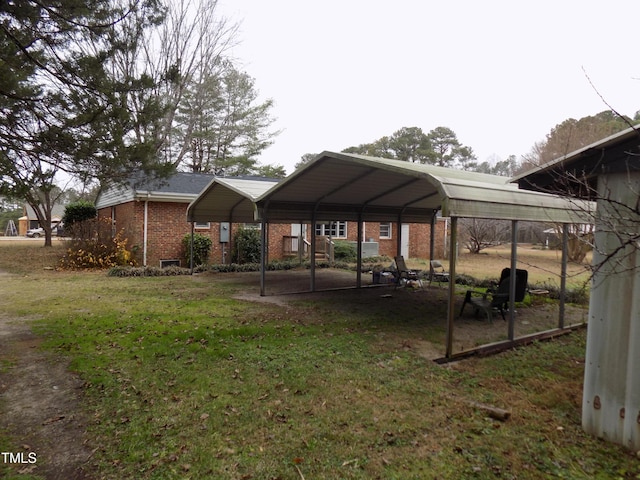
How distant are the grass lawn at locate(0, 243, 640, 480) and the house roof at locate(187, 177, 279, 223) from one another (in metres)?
4.84

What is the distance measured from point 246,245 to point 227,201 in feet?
14.4

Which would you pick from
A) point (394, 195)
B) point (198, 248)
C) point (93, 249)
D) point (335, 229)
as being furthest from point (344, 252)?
point (93, 249)

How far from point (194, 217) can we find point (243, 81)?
18948 millimetres

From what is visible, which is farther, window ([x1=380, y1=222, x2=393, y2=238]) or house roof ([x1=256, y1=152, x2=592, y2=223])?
window ([x1=380, y1=222, x2=393, y2=238])

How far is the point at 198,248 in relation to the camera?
54.7ft

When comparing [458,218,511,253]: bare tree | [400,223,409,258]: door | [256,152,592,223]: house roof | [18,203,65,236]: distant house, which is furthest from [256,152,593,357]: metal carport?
[18,203,65,236]: distant house

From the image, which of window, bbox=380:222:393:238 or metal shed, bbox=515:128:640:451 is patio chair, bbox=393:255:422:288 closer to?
metal shed, bbox=515:128:640:451

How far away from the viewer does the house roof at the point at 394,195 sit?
225 inches

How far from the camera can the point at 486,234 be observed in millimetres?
26062

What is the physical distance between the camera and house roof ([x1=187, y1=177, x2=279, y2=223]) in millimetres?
11602

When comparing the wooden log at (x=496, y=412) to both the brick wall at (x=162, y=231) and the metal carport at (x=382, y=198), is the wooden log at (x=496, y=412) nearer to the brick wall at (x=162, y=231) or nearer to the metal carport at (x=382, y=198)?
the metal carport at (x=382, y=198)

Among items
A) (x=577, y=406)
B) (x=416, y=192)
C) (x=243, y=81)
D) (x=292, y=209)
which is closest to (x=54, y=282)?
(x=292, y=209)

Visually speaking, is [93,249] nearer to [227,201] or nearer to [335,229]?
[227,201]

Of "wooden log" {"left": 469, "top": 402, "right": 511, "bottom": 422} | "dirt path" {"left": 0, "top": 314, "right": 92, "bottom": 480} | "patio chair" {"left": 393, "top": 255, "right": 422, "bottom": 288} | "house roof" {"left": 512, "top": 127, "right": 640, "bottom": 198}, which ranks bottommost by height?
"dirt path" {"left": 0, "top": 314, "right": 92, "bottom": 480}
